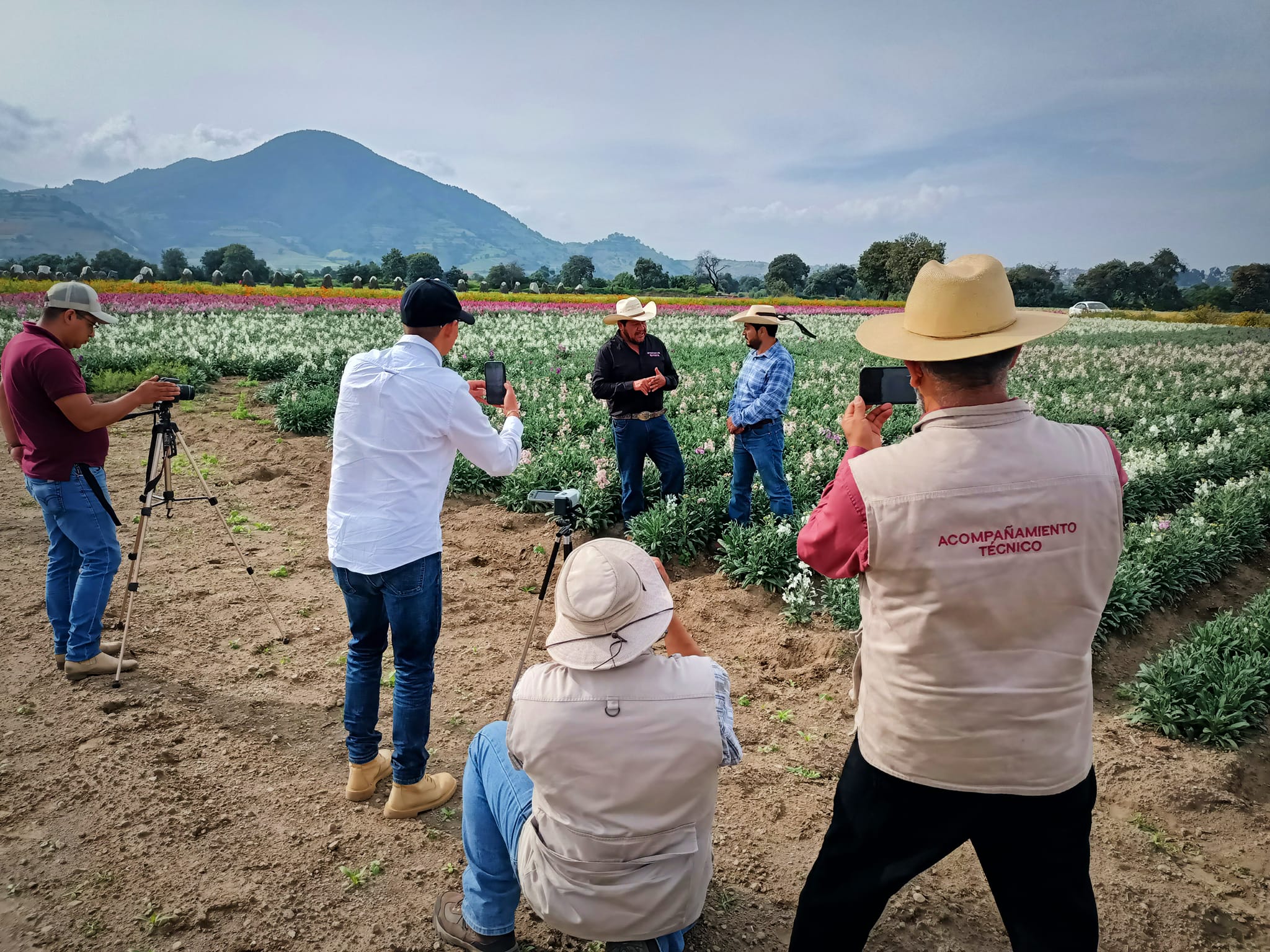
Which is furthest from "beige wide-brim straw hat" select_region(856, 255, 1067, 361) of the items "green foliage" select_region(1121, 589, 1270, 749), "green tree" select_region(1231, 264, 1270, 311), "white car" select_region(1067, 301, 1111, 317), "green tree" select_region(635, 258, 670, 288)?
"green tree" select_region(635, 258, 670, 288)

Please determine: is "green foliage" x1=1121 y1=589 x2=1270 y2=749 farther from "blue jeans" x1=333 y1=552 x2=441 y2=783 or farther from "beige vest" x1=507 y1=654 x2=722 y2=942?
"blue jeans" x1=333 y1=552 x2=441 y2=783

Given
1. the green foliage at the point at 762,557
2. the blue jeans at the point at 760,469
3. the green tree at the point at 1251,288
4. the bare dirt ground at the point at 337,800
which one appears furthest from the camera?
the green tree at the point at 1251,288

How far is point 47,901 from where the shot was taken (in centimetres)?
311

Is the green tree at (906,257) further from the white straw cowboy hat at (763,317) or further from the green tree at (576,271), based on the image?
the white straw cowboy hat at (763,317)

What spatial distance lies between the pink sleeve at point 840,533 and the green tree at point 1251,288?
55529mm

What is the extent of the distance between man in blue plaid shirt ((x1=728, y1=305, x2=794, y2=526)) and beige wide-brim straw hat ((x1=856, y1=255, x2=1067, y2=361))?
4624mm

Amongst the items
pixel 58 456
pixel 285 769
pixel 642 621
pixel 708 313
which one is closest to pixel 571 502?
pixel 642 621

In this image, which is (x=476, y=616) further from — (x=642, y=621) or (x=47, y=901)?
(x=642, y=621)

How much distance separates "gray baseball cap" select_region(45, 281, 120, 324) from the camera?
4.42 m

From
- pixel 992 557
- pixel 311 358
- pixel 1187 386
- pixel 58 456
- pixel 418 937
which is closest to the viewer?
pixel 992 557

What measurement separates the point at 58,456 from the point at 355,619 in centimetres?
272

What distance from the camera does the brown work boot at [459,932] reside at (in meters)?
Answer: 2.71

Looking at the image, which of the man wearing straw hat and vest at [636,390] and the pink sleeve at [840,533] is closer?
the pink sleeve at [840,533]

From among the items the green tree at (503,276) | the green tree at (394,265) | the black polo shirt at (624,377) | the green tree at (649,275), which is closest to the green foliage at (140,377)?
the black polo shirt at (624,377)
